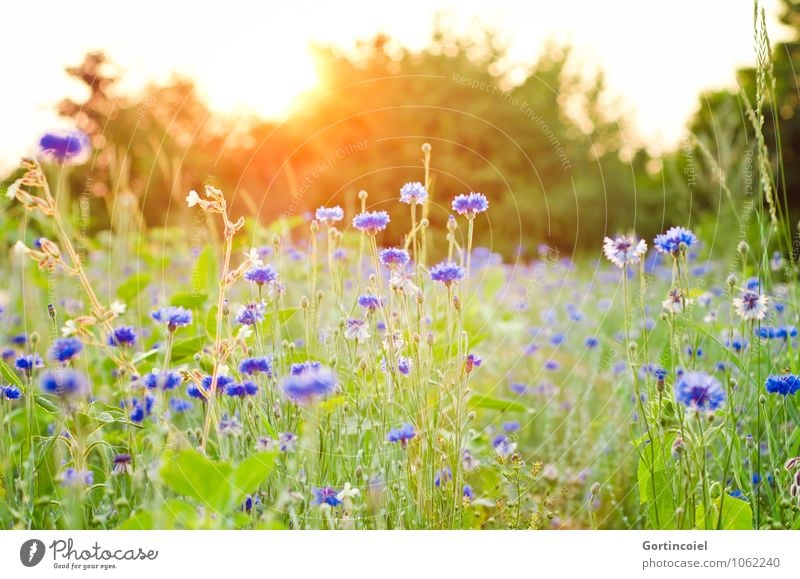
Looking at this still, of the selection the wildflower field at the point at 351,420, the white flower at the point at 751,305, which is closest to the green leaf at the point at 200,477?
the wildflower field at the point at 351,420

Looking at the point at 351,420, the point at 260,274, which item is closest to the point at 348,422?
the point at 351,420

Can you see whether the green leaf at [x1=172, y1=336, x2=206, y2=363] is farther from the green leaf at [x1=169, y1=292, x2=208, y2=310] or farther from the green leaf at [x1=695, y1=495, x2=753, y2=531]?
the green leaf at [x1=695, y1=495, x2=753, y2=531]

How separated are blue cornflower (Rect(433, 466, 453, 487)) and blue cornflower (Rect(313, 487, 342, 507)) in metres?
0.15

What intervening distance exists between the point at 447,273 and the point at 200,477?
1.41 feet

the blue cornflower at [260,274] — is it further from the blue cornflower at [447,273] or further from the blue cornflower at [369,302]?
the blue cornflower at [447,273]

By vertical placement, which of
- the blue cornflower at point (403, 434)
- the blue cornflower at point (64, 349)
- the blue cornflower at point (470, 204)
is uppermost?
the blue cornflower at point (470, 204)

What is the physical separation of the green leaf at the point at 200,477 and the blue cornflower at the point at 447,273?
15.1 inches

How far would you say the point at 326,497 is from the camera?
3.50 feet

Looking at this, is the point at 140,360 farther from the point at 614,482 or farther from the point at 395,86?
the point at 395,86

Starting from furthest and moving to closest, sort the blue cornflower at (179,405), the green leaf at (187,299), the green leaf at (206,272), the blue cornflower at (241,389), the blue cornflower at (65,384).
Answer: the green leaf at (206,272) < the green leaf at (187,299) < the blue cornflower at (179,405) < the blue cornflower at (241,389) < the blue cornflower at (65,384)

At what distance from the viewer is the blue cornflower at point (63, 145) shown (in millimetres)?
994

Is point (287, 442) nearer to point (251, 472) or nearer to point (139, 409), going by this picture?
point (251, 472)

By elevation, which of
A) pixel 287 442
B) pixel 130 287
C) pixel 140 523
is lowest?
pixel 140 523
